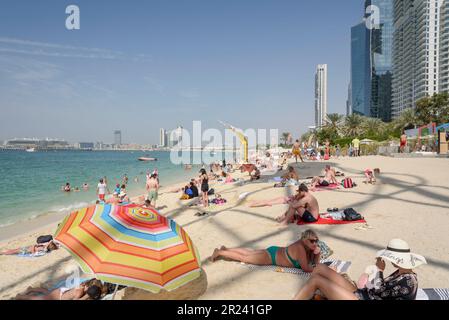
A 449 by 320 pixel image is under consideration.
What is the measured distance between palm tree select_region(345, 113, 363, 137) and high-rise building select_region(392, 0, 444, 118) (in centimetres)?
5512

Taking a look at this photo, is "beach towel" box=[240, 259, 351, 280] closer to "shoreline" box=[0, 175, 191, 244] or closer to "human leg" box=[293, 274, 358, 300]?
"human leg" box=[293, 274, 358, 300]

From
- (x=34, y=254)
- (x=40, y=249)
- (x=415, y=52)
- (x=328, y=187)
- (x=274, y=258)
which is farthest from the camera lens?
(x=415, y=52)

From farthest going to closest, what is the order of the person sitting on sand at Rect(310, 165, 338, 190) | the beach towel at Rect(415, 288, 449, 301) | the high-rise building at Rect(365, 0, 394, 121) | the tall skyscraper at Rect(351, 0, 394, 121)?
the tall skyscraper at Rect(351, 0, 394, 121) → the high-rise building at Rect(365, 0, 394, 121) → the person sitting on sand at Rect(310, 165, 338, 190) → the beach towel at Rect(415, 288, 449, 301)

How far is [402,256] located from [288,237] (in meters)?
2.84

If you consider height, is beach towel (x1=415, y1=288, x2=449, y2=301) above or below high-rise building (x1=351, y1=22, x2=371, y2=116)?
below

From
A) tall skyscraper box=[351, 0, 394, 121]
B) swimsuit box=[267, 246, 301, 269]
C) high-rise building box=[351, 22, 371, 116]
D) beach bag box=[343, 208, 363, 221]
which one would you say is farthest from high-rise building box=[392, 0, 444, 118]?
swimsuit box=[267, 246, 301, 269]

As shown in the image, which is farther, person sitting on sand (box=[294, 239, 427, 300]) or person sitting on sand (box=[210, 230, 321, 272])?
person sitting on sand (box=[210, 230, 321, 272])

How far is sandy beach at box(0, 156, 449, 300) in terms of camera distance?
12.3 ft

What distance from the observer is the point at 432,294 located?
3.03m

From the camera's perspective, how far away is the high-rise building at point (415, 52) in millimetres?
96125

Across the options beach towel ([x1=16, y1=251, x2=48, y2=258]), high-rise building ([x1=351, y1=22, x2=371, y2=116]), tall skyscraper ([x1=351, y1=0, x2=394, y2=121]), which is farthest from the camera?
high-rise building ([x1=351, y1=22, x2=371, y2=116])

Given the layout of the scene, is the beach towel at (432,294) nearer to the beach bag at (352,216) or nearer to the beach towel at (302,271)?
the beach towel at (302,271)

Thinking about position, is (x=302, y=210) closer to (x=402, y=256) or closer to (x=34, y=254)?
(x=402, y=256)

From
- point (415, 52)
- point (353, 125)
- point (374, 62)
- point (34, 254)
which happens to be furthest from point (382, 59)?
point (34, 254)
